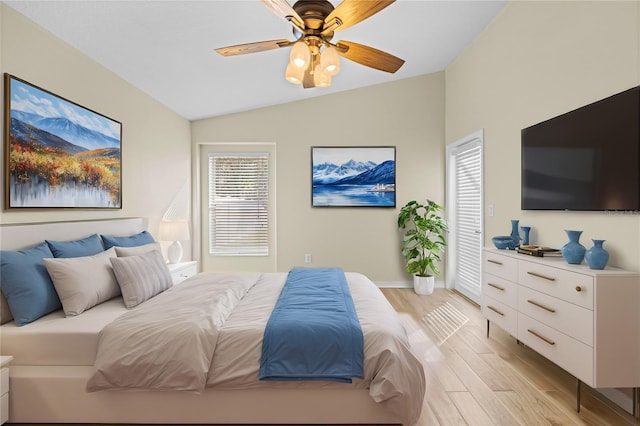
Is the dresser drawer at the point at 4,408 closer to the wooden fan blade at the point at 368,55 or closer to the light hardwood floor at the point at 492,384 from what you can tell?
the light hardwood floor at the point at 492,384

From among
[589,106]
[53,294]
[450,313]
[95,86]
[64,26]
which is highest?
[64,26]

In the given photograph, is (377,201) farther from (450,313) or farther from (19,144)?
(19,144)

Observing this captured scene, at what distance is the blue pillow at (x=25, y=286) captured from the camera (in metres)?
1.90

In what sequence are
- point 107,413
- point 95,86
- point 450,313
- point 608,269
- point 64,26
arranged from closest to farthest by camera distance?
point 107,413, point 608,269, point 64,26, point 95,86, point 450,313

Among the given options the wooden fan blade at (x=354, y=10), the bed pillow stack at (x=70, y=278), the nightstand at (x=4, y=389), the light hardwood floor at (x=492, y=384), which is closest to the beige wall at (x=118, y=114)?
the bed pillow stack at (x=70, y=278)

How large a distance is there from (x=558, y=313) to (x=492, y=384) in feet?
2.15

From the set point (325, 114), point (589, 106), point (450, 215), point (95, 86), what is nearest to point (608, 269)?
point (589, 106)

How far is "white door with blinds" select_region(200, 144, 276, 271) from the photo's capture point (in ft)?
16.5

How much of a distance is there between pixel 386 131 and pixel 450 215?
1530mm

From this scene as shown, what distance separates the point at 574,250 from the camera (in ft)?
6.95

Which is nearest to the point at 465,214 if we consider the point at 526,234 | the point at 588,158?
the point at 526,234

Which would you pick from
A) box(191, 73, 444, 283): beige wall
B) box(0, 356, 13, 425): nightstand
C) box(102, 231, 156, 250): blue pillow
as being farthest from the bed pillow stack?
box(191, 73, 444, 283): beige wall

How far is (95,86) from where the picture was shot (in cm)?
291

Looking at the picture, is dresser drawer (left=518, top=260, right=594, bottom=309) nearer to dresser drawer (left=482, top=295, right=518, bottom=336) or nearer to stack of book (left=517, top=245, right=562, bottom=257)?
stack of book (left=517, top=245, right=562, bottom=257)
